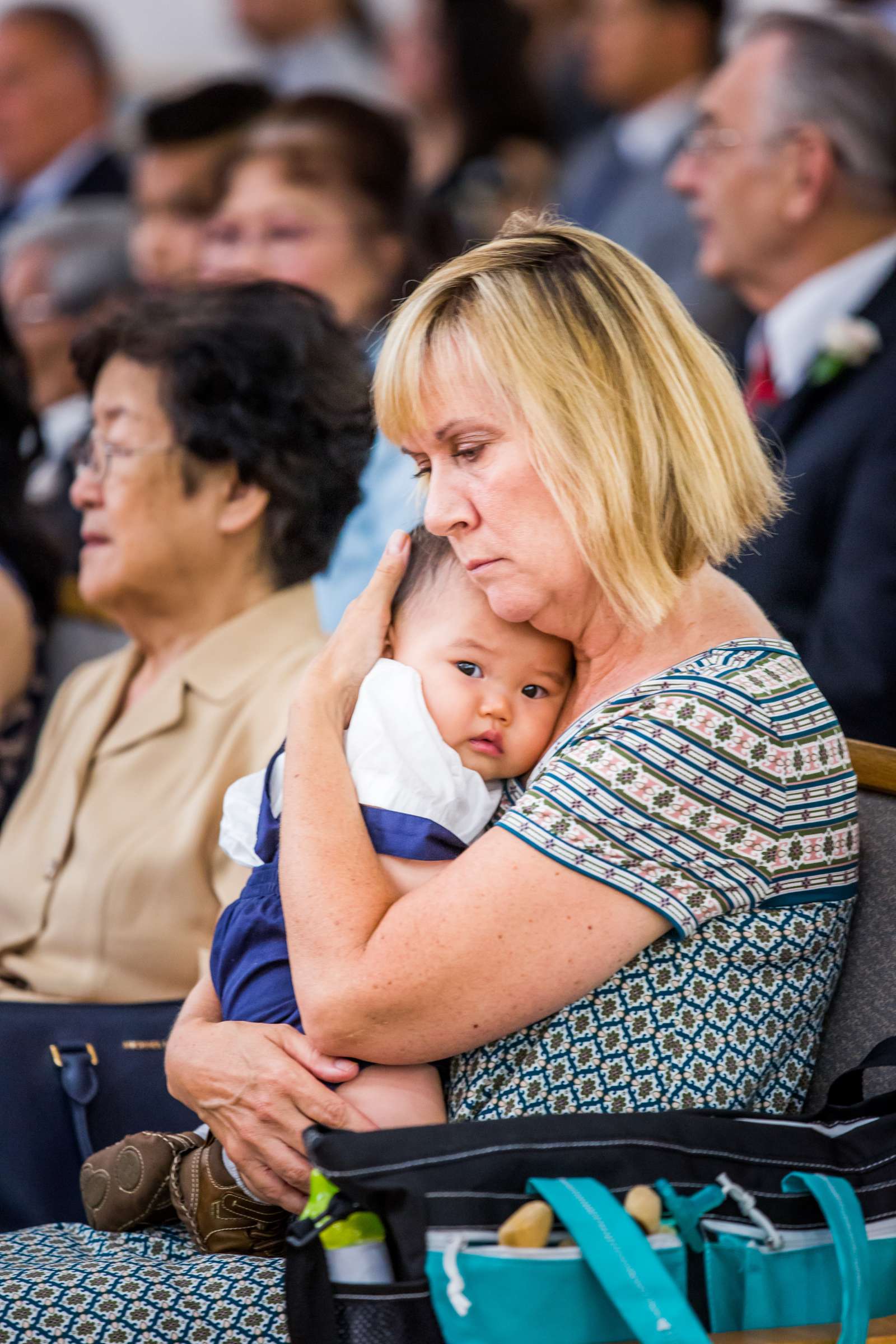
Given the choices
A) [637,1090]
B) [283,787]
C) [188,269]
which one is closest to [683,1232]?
[637,1090]

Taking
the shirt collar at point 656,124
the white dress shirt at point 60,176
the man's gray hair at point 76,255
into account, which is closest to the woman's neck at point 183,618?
the man's gray hair at point 76,255

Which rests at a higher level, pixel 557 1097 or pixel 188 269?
pixel 188 269

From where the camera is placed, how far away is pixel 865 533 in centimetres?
280

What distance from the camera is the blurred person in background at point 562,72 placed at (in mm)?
6055

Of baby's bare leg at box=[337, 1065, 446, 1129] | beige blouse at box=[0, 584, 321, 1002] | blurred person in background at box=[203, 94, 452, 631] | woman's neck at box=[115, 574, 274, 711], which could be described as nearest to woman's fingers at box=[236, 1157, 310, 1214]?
baby's bare leg at box=[337, 1065, 446, 1129]

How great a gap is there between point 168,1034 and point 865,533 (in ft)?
5.46

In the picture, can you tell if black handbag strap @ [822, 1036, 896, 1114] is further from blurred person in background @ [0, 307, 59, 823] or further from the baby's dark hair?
blurred person in background @ [0, 307, 59, 823]

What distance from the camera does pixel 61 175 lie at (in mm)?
6066

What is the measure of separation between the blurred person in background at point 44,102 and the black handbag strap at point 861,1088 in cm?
553

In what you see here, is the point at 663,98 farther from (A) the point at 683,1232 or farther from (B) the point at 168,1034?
(A) the point at 683,1232

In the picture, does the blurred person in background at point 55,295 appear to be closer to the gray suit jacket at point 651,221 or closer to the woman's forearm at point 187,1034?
the gray suit jacket at point 651,221

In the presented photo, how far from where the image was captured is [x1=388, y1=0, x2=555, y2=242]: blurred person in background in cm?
498

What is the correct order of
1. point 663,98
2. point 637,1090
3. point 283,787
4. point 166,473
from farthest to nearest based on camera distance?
point 663,98 → point 166,473 → point 283,787 → point 637,1090

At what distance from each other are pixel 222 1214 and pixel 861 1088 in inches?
26.8
